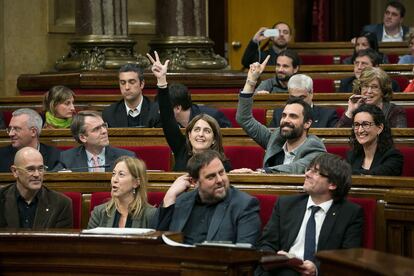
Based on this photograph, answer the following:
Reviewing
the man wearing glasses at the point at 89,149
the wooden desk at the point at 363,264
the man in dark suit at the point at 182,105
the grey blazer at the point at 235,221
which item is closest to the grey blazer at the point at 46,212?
the grey blazer at the point at 235,221

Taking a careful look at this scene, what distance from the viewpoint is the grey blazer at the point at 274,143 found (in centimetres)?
694

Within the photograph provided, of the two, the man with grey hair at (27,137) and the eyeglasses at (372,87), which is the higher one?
the eyeglasses at (372,87)

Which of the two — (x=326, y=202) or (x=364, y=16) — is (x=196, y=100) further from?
(x=364, y=16)

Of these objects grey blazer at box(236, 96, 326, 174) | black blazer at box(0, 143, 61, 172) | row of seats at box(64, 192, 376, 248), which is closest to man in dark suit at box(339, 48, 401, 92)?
grey blazer at box(236, 96, 326, 174)

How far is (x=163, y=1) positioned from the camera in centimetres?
1088

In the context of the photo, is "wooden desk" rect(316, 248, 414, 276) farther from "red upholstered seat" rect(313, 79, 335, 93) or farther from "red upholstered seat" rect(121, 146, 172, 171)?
"red upholstered seat" rect(313, 79, 335, 93)

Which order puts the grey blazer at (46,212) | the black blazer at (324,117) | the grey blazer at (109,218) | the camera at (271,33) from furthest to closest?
the camera at (271,33) < the black blazer at (324,117) < the grey blazer at (46,212) < the grey blazer at (109,218)

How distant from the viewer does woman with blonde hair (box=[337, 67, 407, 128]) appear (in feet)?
26.1

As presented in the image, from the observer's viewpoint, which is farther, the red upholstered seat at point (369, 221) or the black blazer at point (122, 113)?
the black blazer at point (122, 113)

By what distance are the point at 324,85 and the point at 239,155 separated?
113 inches

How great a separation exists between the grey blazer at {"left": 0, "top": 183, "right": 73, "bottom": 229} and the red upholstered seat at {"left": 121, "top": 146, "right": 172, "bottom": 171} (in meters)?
1.41

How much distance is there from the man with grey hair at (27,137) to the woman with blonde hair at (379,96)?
1.84m

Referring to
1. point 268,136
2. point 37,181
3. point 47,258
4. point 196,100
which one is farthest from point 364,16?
point 47,258

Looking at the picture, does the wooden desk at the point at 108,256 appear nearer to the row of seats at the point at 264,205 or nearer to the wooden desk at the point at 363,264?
the wooden desk at the point at 363,264
